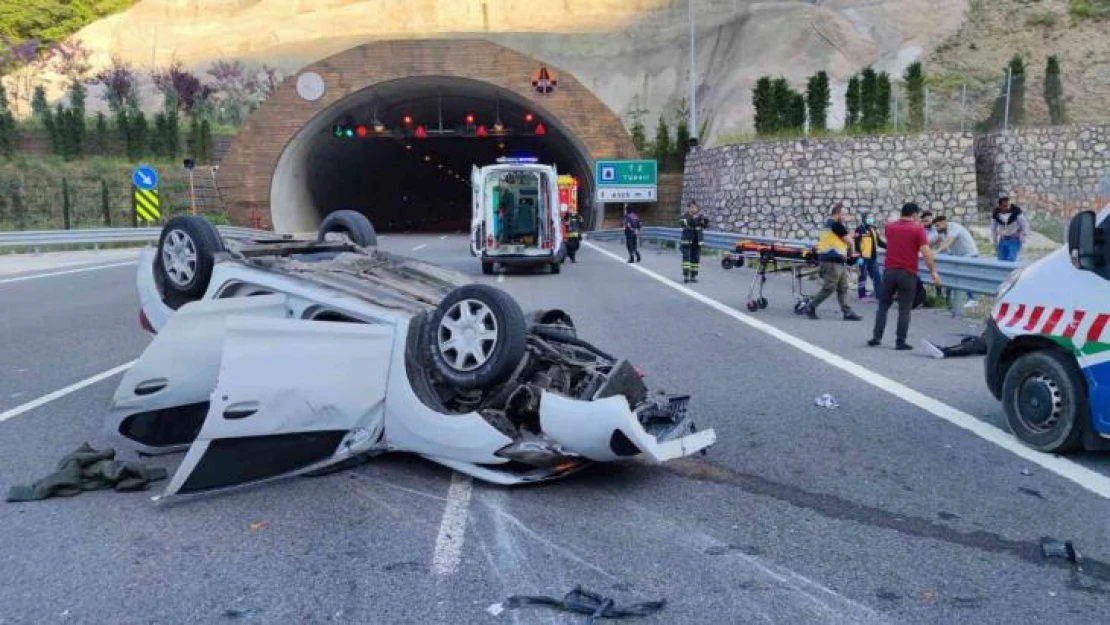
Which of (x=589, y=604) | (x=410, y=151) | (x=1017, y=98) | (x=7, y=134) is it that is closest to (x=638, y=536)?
(x=589, y=604)

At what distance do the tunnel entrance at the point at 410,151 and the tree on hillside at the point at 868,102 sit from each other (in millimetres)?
14691

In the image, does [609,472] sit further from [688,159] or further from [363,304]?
[688,159]

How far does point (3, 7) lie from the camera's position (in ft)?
275

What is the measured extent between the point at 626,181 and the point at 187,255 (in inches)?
1411

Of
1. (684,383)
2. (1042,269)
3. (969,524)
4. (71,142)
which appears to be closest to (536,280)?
(684,383)

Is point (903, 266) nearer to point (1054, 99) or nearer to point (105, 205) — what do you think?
point (1054, 99)

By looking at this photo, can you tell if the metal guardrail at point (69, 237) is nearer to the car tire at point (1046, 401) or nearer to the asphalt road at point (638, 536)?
the asphalt road at point (638, 536)

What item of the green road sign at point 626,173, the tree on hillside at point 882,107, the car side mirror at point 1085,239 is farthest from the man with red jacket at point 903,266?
the green road sign at point 626,173

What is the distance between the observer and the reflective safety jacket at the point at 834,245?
13359mm

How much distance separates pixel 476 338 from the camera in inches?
219

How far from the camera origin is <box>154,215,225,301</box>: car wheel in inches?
254

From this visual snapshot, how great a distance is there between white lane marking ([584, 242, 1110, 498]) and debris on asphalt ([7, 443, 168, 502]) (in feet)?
18.3

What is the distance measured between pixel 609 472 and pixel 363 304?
72.9 inches

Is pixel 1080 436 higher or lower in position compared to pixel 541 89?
lower
